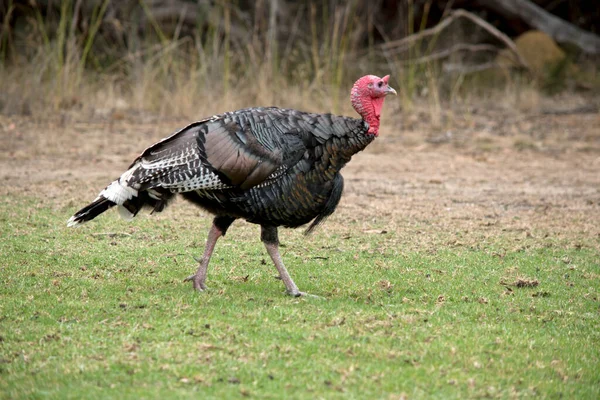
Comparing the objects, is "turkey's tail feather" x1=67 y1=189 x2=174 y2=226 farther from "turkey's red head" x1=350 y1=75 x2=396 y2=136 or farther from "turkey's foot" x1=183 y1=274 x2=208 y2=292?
"turkey's red head" x1=350 y1=75 x2=396 y2=136

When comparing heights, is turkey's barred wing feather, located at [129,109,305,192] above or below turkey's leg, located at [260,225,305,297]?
above

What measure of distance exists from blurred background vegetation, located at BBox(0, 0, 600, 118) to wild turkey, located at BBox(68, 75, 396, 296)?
25.8 ft

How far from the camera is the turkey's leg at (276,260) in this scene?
6.24 meters

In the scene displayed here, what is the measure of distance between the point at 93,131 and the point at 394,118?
214 inches

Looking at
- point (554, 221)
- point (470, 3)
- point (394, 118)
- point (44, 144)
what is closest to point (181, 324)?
point (554, 221)

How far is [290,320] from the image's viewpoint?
5547 millimetres

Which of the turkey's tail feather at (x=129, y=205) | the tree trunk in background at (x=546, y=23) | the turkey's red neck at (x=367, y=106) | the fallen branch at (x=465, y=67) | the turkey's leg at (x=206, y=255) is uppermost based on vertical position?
the turkey's red neck at (x=367, y=106)

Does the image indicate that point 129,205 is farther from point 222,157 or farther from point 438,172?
point 438,172

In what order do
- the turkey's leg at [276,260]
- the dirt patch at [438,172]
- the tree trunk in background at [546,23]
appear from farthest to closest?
the tree trunk in background at [546,23]
the dirt patch at [438,172]
the turkey's leg at [276,260]

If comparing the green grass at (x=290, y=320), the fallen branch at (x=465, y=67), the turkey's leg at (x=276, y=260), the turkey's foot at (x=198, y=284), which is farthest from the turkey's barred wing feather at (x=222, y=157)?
the fallen branch at (x=465, y=67)

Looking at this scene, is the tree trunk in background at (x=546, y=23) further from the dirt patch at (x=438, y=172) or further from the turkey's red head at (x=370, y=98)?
the turkey's red head at (x=370, y=98)

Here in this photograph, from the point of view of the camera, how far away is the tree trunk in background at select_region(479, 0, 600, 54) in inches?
809

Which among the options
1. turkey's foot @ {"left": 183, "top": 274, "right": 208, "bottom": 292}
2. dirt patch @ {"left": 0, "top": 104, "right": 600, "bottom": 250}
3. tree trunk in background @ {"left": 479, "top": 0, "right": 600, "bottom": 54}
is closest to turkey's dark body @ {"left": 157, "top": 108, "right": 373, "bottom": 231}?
turkey's foot @ {"left": 183, "top": 274, "right": 208, "bottom": 292}

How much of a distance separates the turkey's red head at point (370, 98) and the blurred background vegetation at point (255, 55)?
760 cm
